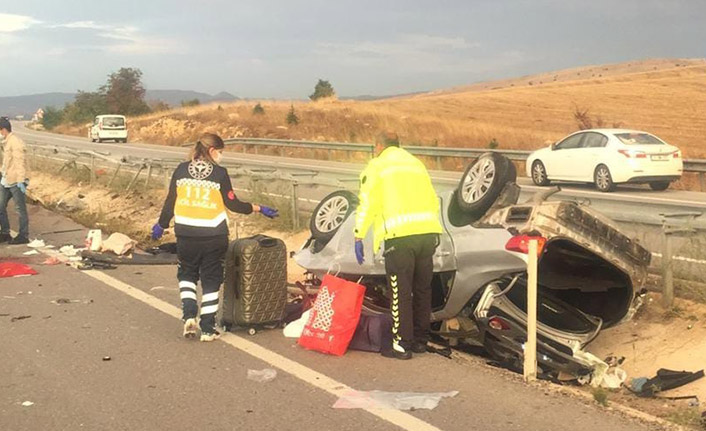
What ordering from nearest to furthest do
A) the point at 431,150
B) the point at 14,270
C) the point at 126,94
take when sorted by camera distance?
the point at 14,270
the point at 431,150
the point at 126,94

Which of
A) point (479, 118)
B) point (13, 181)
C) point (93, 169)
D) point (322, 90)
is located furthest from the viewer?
point (322, 90)

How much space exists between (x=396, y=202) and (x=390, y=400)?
1.59 metres

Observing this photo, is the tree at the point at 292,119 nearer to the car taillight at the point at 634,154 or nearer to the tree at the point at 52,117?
the car taillight at the point at 634,154

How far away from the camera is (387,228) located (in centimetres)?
576

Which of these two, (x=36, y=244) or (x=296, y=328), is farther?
(x=36, y=244)

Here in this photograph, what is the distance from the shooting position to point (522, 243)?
5.14 m

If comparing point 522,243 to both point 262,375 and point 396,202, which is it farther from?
point 262,375

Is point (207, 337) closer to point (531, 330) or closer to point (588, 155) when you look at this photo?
point (531, 330)

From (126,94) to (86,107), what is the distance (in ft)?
26.1

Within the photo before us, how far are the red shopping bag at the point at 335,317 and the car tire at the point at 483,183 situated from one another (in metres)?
1.08

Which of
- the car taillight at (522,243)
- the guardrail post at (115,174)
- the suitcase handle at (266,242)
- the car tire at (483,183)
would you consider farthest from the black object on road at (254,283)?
the guardrail post at (115,174)

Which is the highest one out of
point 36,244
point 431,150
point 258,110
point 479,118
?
point 258,110

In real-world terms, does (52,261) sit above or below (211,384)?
below

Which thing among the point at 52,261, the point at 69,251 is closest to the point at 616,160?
the point at 69,251
